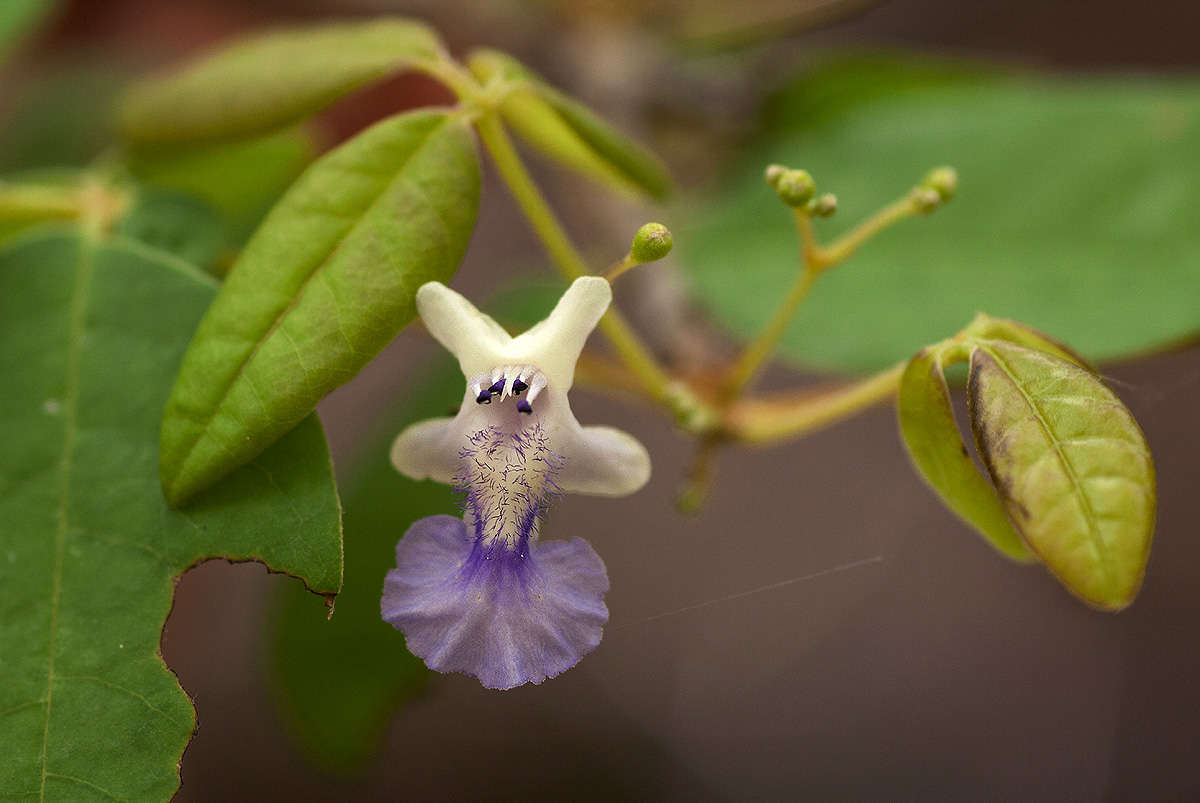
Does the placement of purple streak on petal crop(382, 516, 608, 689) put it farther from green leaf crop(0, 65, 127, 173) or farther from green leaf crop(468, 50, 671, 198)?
green leaf crop(0, 65, 127, 173)

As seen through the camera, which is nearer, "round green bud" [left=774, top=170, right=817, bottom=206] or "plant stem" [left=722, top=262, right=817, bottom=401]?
"round green bud" [left=774, top=170, right=817, bottom=206]

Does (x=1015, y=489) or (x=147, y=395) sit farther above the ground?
(x=147, y=395)

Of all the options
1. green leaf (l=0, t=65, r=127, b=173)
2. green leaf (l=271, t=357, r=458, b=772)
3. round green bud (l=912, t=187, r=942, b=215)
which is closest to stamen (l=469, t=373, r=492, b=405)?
round green bud (l=912, t=187, r=942, b=215)

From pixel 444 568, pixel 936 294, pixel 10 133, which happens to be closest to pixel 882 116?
pixel 936 294

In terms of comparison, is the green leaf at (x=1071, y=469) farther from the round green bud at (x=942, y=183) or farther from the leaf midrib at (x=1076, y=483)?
the round green bud at (x=942, y=183)

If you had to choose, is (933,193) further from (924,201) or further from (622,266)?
(622,266)

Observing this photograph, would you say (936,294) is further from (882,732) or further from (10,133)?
(10,133)
